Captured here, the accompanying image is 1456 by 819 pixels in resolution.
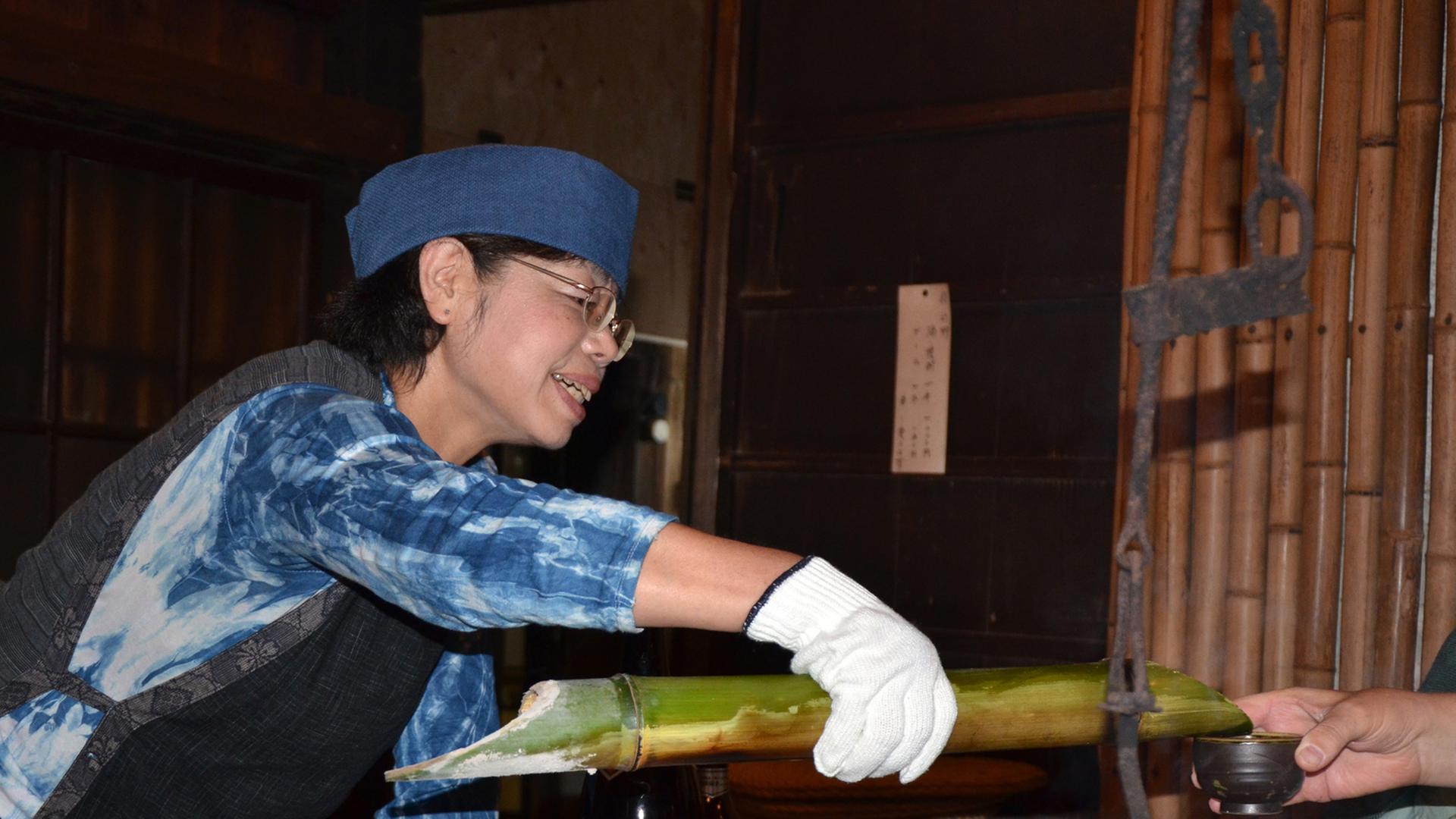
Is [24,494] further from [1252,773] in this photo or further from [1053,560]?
[1252,773]

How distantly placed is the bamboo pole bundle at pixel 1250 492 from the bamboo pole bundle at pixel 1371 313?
160 mm

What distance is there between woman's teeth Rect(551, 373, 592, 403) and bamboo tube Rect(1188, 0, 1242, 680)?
5.12 feet

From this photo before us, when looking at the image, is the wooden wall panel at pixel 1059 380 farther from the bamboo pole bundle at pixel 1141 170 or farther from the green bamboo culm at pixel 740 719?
the green bamboo culm at pixel 740 719

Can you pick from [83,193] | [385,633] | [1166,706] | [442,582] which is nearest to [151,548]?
[385,633]

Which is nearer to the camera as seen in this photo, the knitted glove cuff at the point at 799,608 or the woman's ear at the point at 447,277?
the knitted glove cuff at the point at 799,608

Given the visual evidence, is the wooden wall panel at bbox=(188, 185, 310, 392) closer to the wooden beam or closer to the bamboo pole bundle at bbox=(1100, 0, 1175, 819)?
the wooden beam

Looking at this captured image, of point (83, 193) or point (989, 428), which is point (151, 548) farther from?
point (83, 193)

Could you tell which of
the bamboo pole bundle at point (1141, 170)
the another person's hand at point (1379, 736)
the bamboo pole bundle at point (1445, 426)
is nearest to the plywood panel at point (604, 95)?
the bamboo pole bundle at point (1141, 170)

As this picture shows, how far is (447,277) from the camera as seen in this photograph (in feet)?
5.15

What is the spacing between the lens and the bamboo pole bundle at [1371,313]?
8.29ft

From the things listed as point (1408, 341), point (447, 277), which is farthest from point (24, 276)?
point (1408, 341)

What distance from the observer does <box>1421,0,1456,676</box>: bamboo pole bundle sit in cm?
245

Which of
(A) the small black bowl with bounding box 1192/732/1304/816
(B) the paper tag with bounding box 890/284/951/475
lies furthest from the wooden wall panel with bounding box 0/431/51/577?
(A) the small black bowl with bounding box 1192/732/1304/816

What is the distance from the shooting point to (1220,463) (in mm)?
2715
